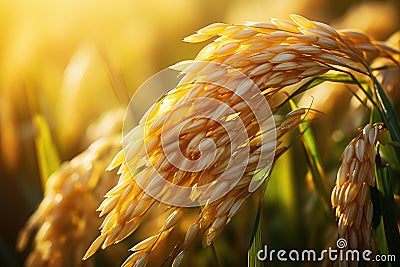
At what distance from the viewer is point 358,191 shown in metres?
1.02

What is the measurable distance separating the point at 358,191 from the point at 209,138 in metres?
0.22

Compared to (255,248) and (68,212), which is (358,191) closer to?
(255,248)

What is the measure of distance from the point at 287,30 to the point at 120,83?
605 millimetres

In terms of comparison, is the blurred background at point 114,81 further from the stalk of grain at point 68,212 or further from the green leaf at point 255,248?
the green leaf at point 255,248

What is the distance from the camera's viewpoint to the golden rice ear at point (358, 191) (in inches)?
39.8

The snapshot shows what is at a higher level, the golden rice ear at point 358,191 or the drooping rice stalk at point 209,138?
the drooping rice stalk at point 209,138

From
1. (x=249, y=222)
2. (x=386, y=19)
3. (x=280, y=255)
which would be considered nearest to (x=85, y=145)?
(x=249, y=222)

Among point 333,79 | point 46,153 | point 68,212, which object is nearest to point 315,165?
point 333,79

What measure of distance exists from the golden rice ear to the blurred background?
317 millimetres

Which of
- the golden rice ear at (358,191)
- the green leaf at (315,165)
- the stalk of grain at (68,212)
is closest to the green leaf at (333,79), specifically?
the green leaf at (315,165)

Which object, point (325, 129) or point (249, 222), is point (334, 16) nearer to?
point (325, 129)

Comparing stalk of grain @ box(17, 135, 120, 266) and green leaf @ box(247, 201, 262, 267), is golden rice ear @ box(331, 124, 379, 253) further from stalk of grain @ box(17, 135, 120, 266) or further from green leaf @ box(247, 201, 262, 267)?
stalk of grain @ box(17, 135, 120, 266)

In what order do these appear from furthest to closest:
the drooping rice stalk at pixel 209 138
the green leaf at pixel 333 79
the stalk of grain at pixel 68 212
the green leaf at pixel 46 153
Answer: the green leaf at pixel 46 153
the stalk of grain at pixel 68 212
the green leaf at pixel 333 79
the drooping rice stalk at pixel 209 138

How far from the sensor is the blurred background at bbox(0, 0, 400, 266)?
163 centimetres
